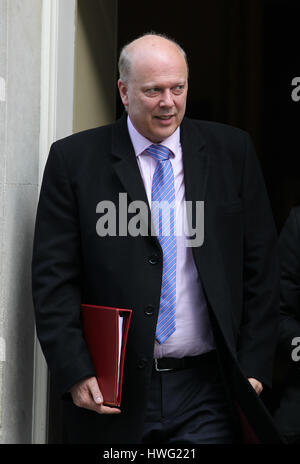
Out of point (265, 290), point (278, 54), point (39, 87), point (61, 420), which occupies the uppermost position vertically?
point (278, 54)

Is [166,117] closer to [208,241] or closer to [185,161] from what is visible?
[185,161]

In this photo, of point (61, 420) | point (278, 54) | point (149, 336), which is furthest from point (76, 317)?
point (278, 54)

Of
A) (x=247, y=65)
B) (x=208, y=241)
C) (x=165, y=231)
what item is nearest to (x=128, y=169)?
(x=165, y=231)

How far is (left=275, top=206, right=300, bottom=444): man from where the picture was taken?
3076mm

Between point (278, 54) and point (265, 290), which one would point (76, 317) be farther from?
point (278, 54)

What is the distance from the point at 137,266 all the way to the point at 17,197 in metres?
0.51

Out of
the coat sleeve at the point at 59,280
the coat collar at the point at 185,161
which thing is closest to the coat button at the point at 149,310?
the coat sleeve at the point at 59,280

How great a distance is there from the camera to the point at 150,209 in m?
2.71

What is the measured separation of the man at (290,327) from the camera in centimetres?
308

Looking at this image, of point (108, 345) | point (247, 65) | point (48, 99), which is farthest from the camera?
point (247, 65)

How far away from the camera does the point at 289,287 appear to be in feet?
10.6

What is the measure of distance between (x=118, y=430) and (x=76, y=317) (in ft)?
1.20

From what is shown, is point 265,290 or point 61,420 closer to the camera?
point 265,290

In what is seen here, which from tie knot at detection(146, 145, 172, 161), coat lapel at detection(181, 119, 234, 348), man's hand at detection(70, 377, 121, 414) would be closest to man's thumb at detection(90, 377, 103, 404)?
man's hand at detection(70, 377, 121, 414)
